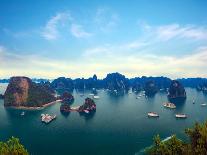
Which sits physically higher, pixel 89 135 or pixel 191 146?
pixel 191 146

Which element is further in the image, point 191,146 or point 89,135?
point 89,135

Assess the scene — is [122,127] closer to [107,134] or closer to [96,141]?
[107,134]

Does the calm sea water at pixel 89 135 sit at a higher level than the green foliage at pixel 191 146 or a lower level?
lower

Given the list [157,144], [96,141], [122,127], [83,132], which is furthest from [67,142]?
[157,144]

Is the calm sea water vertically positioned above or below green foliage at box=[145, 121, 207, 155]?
below

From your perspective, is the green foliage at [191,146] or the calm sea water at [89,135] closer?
the green foliage at [191,146]

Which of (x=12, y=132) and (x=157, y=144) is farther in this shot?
(x=12, y=132)

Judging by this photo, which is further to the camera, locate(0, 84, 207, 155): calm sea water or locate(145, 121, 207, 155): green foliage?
locate(0, 84, 207, 155): calm sea water

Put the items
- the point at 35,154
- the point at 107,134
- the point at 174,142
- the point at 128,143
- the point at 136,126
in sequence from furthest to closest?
the point at 136,126 → the point at 107,134 → the point at 128,143 → the point at 35,154 → the point at 174,142
